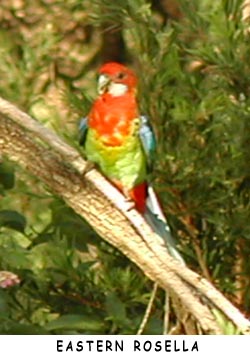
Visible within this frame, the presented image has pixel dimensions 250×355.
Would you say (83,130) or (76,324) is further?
(83,130)

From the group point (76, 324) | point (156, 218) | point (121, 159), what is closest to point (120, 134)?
point (121, 159)

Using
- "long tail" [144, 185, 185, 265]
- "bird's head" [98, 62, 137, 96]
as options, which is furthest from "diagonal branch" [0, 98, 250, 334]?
"bird's head" [98, 62, 137, 96]

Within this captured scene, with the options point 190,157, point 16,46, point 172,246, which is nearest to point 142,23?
point 190,157

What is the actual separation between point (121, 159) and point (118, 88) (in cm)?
9

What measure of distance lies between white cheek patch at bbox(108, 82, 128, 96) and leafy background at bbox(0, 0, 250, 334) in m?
0.02

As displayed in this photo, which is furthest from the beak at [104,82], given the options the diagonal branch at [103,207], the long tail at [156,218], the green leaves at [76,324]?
the diagonal branch at [103,207]

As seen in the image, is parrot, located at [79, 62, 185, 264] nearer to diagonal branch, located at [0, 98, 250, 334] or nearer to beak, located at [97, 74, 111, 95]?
beak, located at [97, 74, 111, 95]

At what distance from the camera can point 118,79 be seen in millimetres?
1439

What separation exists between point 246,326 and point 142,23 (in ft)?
2.00

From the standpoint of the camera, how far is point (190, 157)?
1.39 m

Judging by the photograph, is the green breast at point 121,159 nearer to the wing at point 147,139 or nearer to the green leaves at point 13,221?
the wing at point 147,139

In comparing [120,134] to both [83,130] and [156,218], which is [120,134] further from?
[156,218]

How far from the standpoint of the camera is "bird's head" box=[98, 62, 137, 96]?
1.44 meters
